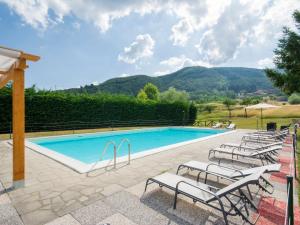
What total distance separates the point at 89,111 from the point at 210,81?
120 metres

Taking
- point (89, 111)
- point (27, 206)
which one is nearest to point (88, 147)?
point (89, 111)

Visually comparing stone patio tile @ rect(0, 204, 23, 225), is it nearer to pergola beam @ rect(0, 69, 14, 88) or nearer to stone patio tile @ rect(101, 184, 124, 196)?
stone patio tile @ rect(101, 184, 124, 196)

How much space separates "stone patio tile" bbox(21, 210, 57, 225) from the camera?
8.92 ft

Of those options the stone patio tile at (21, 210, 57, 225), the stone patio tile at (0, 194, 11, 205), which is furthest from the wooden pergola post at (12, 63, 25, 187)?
the stone patio tile at (21, 210, 57, 225)

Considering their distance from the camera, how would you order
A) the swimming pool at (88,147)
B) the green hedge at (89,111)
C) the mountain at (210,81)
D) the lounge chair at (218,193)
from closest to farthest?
1. the lounge chair at (218,193)
2. the swimming pool at (88,147)
3. the green hedge at (89,111)
4. the mountain at (210,81)

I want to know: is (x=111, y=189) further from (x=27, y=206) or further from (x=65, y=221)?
(x=27, y=206)

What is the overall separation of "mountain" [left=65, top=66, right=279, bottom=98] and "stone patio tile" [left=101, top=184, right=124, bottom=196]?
86992mm

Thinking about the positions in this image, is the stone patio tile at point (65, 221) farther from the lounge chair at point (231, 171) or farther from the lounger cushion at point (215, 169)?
the lounger cushion at point (215, 169)

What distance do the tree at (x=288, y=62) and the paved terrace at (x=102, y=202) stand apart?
12.0 metres

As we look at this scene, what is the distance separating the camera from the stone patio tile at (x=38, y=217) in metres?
2.72

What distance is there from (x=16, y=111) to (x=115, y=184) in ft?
8.67

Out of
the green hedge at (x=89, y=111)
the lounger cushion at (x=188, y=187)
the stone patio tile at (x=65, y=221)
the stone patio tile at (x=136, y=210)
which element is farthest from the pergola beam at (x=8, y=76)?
the green hedge at (x=89, y=111)

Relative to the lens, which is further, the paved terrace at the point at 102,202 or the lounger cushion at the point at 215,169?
the lounger cushion at the point at 215,169

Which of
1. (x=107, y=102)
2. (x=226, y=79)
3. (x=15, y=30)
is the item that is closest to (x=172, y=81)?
(x=226, y=79)
